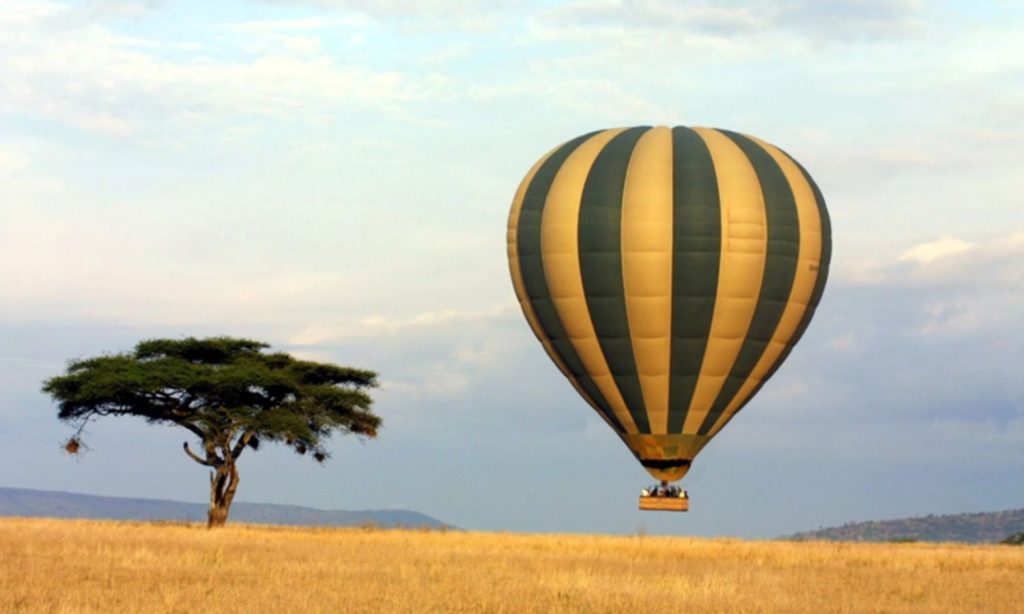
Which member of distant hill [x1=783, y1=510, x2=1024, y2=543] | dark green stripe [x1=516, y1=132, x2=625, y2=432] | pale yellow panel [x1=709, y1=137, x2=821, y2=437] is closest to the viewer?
pale yellow panel [x1=709, y1=137, x2=821, y2=437]

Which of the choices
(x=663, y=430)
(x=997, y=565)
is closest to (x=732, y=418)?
(x=663, y=430)

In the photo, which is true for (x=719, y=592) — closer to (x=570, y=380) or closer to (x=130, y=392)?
(x=570, y=380)

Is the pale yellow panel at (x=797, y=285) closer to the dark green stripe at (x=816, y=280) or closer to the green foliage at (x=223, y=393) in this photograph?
the dark green stripe at (x=816, y=280)

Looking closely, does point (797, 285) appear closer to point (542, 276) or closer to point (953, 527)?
point (542, 276)

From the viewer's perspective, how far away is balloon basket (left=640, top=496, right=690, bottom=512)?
53.3 metres

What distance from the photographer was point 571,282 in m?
51.8

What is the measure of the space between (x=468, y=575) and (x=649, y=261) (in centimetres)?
1983

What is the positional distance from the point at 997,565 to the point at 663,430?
12.4m

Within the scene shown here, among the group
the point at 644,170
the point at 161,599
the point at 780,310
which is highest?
the point at 644,170

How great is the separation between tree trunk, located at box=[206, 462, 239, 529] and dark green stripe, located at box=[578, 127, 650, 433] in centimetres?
1638

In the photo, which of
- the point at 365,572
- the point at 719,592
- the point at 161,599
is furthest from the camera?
the point at 365,572

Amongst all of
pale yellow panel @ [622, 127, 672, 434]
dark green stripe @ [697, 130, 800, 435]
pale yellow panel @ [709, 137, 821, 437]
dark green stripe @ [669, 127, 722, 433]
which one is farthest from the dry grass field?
dark green stripe @ [669, 127, 722, 433]

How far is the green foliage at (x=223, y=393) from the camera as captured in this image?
5966 cm

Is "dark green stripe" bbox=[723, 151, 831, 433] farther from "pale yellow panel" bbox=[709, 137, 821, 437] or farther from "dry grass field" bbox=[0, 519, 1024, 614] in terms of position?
"dry grass field" bbox=[0, 519, 1024, 614]
